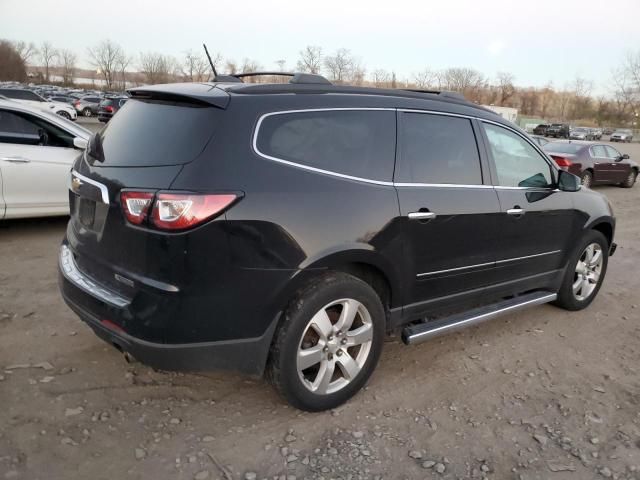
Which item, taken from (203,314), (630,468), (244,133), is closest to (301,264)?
(203,314)

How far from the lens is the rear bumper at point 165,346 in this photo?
8.33ft

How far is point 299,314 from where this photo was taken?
273cm

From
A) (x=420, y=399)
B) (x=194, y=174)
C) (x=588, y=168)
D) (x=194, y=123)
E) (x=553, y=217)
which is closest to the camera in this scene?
(x=194, y=174)

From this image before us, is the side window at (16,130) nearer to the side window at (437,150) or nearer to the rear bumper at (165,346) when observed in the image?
the rear bumper at (165,346)

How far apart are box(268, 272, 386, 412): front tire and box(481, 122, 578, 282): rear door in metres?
1.30

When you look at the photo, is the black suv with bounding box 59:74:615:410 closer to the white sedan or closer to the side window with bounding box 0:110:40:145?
the white sedan

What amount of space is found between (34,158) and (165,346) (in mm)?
4687

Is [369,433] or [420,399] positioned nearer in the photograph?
Answer: [369,433]

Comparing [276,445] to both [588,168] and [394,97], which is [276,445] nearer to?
[394,97]

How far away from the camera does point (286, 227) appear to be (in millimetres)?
2605

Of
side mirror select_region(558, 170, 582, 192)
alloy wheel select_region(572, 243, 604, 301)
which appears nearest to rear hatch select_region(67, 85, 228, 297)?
side mirror select_region(558, 170, 582, 192)

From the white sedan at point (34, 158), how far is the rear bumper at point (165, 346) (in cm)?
394

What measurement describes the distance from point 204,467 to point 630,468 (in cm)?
216

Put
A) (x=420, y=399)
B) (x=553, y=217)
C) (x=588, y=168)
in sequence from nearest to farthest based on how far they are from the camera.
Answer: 1. (x=420, y=399)
2. (x=553, y=217)
3. (x=588, y=168)
